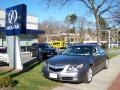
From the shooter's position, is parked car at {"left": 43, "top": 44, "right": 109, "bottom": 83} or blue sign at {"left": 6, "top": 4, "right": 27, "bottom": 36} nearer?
parked car at {"left": 43, "top": 44, "right": 109, "bottom": 83}

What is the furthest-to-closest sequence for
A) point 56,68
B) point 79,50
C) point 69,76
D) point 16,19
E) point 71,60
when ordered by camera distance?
1. point 16,19
2. point 79,50
3. point 71,60
4. point 56,68
5. point 69,76

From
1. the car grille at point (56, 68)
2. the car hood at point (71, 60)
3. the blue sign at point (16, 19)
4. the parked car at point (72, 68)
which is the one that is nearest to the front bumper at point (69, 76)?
the parked car at point (72, 68)

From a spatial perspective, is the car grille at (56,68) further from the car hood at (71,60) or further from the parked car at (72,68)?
the car hood at (71,60)

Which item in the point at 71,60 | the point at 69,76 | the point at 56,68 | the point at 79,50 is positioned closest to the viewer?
the point at 69,76

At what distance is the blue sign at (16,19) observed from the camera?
12672mm

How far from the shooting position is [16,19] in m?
12.8

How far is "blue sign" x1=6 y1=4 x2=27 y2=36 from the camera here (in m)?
12.7

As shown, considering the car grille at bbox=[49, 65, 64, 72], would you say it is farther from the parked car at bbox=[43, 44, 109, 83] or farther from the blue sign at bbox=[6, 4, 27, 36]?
the blue sign at bbox=[6, 4, 27, 36]

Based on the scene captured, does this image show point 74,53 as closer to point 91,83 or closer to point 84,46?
point 84,46

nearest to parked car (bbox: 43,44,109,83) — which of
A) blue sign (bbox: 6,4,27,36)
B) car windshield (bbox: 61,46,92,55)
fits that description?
car windshield (bbox: 61,46,92,55)

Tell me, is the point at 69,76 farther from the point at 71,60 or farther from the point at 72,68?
the point at 71,60

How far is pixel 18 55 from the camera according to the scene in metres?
13.2

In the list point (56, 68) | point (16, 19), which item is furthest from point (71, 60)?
point (16, 19)

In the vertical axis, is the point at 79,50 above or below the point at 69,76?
above
